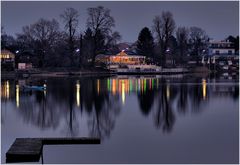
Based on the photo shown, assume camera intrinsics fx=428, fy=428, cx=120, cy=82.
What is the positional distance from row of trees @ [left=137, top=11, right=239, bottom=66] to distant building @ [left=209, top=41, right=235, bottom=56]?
10.1 feet

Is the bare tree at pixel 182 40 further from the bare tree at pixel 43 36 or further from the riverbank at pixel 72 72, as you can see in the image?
the bare tree at pixel 43 36

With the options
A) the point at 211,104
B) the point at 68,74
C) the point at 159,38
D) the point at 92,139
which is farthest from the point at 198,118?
the point at 159,38

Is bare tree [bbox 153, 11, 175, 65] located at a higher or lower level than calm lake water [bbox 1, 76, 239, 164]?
higher

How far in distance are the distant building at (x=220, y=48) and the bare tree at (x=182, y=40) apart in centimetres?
616

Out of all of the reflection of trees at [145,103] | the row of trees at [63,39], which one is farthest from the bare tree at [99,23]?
the reflection of trees at [145,103]

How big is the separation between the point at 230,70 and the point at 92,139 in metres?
85.9

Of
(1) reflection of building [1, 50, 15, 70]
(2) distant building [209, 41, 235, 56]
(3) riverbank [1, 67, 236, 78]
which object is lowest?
(3) riverbank [1, 67, 236, 78]

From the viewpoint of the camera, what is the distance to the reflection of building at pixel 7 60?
2720 inches

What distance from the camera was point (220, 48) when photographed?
10419cm

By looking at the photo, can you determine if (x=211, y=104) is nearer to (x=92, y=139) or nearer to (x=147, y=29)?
(x=92, y=139)

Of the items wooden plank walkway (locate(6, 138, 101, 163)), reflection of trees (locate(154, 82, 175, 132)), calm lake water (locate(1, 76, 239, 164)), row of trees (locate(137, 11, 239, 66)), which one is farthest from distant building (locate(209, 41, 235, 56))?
wooden plank walkway (locate(6, 138, 101, 163))

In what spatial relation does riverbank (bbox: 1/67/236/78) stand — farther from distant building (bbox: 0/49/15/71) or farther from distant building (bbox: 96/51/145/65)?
distant building (bbox: 96/51/145/65)

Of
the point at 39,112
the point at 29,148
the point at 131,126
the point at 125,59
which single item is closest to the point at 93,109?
the point at 39,112

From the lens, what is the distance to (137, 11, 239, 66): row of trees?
276 ft
